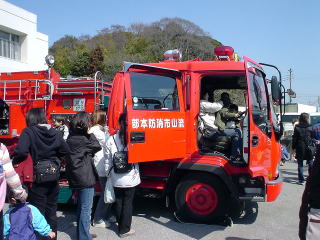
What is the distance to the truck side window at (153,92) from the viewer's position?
480 centimetres

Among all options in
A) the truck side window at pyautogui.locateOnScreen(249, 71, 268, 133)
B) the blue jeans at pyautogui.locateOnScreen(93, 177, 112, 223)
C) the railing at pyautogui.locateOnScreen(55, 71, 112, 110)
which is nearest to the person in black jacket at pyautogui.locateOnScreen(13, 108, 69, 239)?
the blue jeans at pyautogui.locateOnScreen(93, 177, 112, 223)

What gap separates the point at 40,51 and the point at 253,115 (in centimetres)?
1780

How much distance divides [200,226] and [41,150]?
2.62 m

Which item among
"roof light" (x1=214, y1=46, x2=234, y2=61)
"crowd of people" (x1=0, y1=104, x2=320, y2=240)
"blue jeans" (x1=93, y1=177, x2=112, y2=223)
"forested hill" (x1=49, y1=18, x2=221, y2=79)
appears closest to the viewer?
"crowd of people" (x1=0, y1=104, x2=320, y2=240)

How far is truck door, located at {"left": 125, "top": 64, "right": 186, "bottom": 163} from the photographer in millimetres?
4504

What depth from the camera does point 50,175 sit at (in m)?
3.86

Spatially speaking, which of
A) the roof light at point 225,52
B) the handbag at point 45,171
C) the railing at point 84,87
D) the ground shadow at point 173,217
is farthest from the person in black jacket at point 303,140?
the handbag at point 45,171

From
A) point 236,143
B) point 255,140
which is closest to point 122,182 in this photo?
point 236,143

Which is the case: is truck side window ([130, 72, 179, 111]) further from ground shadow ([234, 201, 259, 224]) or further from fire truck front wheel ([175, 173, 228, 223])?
ground shadow ([234, 201, 259, 224])

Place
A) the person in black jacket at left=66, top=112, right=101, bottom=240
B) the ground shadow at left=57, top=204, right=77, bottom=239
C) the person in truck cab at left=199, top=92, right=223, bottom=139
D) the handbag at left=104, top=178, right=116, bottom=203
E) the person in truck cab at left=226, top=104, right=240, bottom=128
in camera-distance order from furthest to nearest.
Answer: the person in truck cab at left=226, top=104, right=240, bottom=128
the person in truck cab at left=199, top=92, right=223, bottom=139
the ground shadow at left=57, top=204, right=77, bottom=239
the handbag at left=104, top=178, right=116, bottom=203
the person in black jacket at left=66, top=112, right=101, bottom=240

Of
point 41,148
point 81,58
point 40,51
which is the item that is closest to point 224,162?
point 41,148

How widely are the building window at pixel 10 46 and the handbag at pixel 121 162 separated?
15301 mm

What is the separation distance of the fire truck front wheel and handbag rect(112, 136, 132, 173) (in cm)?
107

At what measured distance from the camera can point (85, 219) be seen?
4.32 metres
